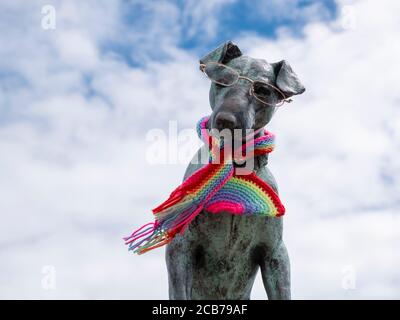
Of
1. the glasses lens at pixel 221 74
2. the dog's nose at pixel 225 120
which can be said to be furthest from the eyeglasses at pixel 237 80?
the dog's nose at pixel 225 120

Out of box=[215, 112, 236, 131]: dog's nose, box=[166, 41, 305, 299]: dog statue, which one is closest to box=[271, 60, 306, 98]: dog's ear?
box=[166, 41, 305, 299]: dog statue

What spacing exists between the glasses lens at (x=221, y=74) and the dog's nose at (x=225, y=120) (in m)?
0.32

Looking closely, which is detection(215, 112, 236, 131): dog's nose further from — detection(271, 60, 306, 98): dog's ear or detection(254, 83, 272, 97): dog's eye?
detection(271, 60, 306, 98): dog's ear

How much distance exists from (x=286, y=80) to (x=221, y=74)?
418 mm

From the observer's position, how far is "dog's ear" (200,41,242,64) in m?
5.28

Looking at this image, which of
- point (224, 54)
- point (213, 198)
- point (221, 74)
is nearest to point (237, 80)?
point (221, 74)

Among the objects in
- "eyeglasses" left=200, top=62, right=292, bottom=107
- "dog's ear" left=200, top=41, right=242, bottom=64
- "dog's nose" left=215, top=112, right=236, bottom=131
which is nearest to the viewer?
"dog's nose" left=215, top=112, right=236, bottom=131

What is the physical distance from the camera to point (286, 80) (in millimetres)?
5195

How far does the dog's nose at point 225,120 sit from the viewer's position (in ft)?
15.9

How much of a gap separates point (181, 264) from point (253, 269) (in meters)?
0.54

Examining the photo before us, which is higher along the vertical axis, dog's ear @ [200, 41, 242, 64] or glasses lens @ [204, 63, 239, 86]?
dog's ear @ [200, 41, 242, 64]

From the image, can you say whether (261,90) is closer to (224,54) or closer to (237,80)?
(237,80)
